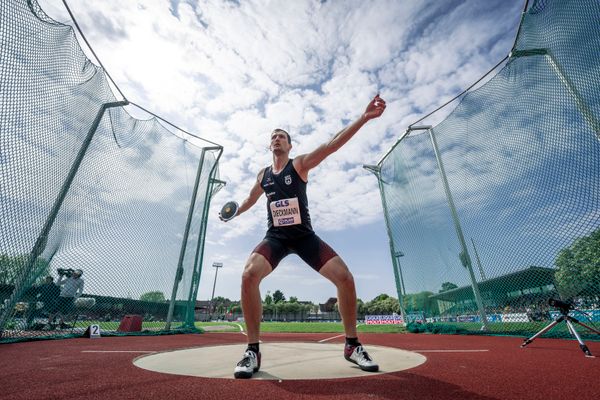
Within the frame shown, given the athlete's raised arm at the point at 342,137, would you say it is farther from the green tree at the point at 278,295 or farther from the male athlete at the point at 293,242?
the green tree at the point at 278,295

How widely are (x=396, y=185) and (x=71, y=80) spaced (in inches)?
348

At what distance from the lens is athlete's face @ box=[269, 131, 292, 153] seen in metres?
3.31

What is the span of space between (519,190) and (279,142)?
507cm

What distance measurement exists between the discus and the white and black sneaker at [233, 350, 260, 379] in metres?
1.71

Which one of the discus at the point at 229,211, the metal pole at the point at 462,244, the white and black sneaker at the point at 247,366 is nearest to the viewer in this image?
the white and black sneaker at the point at 247,366

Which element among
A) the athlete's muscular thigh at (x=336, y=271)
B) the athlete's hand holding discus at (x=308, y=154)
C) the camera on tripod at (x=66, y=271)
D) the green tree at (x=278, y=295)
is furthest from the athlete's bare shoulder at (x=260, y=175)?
the green tree at (x=278, y=295)

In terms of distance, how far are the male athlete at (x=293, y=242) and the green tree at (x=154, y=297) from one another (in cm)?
524

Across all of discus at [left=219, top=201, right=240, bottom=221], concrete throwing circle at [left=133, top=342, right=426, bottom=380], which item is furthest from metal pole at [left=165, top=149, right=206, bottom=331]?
concrete throwing circle at [left=133, top=342, right=426, bottom=380]

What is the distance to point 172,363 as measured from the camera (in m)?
2.65

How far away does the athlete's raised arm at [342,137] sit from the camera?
264 centimetres

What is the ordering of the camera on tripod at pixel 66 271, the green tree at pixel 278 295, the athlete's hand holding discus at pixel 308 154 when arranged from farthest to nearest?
1. the green tree at pixel 278 295
2. the camera on tripod at pixel 66 271
3. the athlete's hand holding discus at pixel 308 154

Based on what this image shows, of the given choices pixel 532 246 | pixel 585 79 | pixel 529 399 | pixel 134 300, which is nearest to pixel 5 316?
pixel 134 300

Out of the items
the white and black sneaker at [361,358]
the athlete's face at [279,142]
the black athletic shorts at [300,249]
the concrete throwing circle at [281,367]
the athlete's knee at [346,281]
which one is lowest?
the concrete throwing circle at [281,367]

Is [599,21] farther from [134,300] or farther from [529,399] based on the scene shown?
[134,300]
